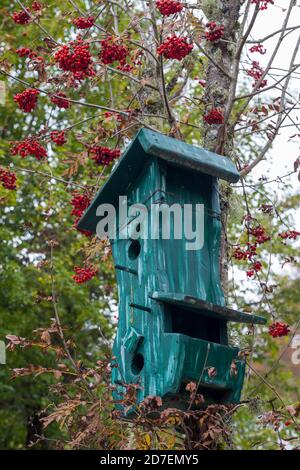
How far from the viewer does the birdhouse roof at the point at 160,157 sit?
4.79 meters

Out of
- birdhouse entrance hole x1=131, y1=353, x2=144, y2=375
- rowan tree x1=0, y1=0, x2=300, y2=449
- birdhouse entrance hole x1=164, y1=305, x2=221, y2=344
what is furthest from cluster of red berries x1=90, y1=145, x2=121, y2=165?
birdhouse entrance hole x1=131, y1=353, x2=144, y2=375

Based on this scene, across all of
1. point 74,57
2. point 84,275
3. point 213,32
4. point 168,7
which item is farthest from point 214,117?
point 84,275

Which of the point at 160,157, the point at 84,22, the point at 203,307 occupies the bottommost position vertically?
the point at 203,307

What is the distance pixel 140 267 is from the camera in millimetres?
4859

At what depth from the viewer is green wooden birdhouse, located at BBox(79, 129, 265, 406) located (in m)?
4.49

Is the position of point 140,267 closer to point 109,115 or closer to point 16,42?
→ point 109,115

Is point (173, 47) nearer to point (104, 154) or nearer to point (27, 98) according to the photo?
point (104, 154)

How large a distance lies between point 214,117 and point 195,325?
47.4 inches

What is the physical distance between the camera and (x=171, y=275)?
4750 mm

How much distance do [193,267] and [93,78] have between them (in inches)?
56.5

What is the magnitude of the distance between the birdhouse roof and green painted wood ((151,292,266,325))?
747mm

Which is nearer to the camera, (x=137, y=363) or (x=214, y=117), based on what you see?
(x=137, y=363)

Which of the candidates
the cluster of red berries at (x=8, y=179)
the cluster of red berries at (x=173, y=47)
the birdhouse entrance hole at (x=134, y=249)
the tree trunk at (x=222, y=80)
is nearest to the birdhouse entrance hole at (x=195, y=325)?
the tree trunk at (x=222, y=80)
